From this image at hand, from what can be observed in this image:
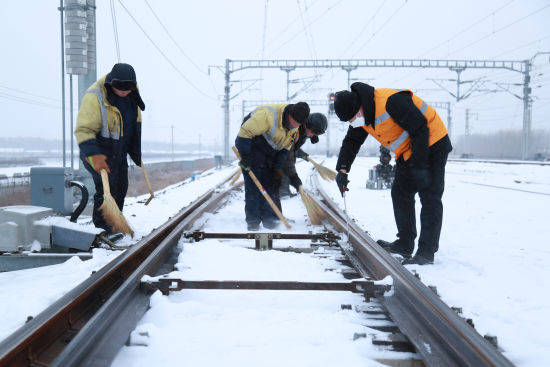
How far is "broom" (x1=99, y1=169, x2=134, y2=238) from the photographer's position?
3735 mm

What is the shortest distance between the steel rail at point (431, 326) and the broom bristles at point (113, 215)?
2.39m

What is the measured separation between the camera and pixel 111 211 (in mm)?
3809

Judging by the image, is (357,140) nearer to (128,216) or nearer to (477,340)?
(477,340)

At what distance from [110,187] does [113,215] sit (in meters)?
0.61

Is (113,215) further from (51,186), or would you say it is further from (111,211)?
(51,186)

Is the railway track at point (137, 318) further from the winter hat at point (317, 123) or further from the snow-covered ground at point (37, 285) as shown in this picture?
the winter hat at point (317, 123)

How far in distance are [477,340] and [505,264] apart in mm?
2261

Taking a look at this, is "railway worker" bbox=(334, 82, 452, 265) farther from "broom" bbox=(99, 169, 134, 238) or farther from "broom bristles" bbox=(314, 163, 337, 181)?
"broom bristles" bbox=(314, 163, 337, 181)

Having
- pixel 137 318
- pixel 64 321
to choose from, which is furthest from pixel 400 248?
pixel 64 321

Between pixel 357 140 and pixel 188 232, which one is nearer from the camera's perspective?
pixel 188 232

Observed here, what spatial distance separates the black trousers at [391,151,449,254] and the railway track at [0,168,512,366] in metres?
0.79

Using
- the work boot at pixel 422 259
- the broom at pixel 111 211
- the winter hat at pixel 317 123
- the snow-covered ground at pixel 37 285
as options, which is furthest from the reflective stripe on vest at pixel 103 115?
the work boot at pixel 422 259

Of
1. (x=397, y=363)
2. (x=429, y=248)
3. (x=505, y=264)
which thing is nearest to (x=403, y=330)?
(x=397, y=363)

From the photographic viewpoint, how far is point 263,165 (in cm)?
516
